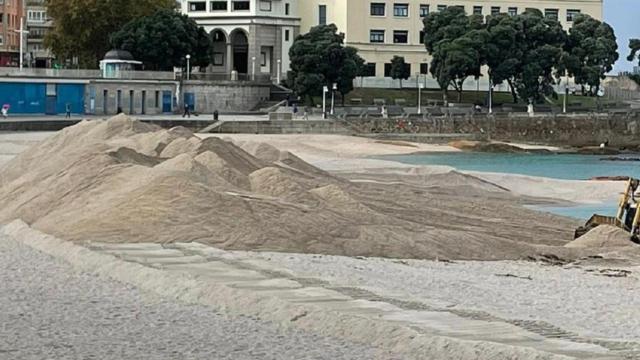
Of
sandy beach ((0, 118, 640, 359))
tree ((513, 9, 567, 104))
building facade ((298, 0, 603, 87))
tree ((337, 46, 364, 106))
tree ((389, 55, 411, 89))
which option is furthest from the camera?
building facade ((298, 0, 603, 87))

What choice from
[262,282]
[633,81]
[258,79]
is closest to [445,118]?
[258,79]

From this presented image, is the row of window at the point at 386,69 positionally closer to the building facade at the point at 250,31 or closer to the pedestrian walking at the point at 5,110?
the building facade at the point at 250,31

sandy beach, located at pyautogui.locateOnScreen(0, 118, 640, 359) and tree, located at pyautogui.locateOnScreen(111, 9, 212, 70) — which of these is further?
tree, located at pyautogui.locateOnScreen(111, 9, 212, 70)

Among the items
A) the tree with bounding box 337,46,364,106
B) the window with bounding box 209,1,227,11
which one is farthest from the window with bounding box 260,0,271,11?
the tree with bounding box 337,46,364,106

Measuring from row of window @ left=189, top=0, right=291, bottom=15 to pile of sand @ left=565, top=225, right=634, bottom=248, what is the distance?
4162 inches

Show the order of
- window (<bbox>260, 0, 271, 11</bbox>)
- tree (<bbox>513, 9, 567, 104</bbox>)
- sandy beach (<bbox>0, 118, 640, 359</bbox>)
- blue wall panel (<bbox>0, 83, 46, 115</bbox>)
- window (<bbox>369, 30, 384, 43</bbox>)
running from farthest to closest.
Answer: window (<bbox>369, 30, 384, 43</bbox>) < window (<bbox>260, 0, 271, 11</bbox>) < tree (<bbox>513, 9, 567, 104</bbox>) < blue wall panel (<bbox>0, 83, 46, 115</bbox>) < sandy beach (<bbox>0, 118, 640, 359</bbox>)

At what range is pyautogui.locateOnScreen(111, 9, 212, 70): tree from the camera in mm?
117500

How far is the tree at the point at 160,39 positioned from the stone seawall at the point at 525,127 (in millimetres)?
22307

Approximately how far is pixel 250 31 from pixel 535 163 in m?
57.8

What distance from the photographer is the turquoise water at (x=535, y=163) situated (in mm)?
75250

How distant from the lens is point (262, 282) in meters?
21.0

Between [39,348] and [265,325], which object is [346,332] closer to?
[265,325]

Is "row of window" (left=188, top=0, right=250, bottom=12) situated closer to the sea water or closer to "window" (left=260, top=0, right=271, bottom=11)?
"window" (left=260, top=0, right=271, bottom=11)

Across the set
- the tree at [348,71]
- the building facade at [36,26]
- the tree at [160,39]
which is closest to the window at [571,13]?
the tree at [348,71]
